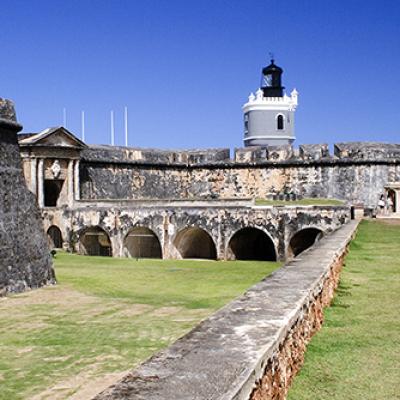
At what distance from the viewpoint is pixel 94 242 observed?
25.8m

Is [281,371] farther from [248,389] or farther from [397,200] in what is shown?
[397,200]

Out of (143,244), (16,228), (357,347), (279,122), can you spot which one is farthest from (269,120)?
(357,347)

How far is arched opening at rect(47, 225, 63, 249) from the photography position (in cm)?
2469

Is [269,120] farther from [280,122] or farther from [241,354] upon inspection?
[241,354]

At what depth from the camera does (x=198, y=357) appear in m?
2.78

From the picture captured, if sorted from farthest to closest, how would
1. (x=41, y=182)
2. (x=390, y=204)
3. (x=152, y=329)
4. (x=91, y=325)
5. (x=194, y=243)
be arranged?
(x=390, y=204) < (x=194, y=243) < (x=41, y=182) < (x=91, y=325) < (x=152, y=329)

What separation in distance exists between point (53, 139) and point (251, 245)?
9.40m

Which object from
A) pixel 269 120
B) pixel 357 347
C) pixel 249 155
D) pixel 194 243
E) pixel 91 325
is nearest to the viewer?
pixel 357 347

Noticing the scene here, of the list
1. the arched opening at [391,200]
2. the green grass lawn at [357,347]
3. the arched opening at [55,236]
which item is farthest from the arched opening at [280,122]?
the green grass lawn at [357,347]

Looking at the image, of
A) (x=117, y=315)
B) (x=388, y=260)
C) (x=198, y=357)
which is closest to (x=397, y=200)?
(x=388, y=260)

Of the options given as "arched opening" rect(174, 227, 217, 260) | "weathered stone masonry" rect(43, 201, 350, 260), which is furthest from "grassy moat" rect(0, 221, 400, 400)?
"arched opening" rect(174, 227, 217, 260)

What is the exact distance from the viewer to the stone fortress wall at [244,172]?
26.7 meters

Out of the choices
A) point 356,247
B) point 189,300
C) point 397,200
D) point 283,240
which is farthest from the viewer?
point 397,200

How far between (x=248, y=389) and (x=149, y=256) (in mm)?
24177
